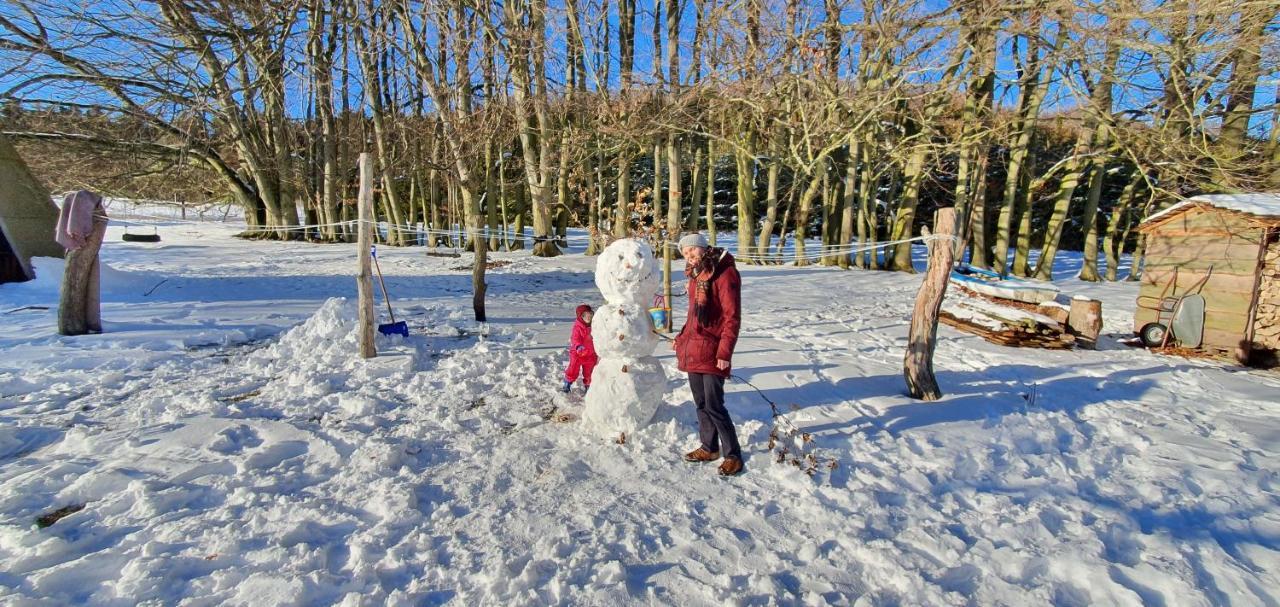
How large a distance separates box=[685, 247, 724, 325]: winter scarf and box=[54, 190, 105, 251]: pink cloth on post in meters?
6.93

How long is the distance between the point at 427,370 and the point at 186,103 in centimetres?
589

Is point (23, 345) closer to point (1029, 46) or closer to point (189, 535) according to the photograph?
point (189, 535)

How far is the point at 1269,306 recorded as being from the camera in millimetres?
7785

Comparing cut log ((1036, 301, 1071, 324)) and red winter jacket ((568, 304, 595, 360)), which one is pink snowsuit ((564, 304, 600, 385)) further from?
cut log ((1036, 301, 1071, 324))

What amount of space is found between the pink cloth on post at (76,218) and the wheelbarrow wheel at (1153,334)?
14918mm

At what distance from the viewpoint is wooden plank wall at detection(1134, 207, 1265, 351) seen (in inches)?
312

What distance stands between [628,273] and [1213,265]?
990 cm

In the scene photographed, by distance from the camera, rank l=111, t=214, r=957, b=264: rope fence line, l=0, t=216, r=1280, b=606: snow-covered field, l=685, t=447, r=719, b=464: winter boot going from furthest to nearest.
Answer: l=111, t=214, r=957, b=264: rope fence line → l=685, t=447, r=719, b=464: winter boot → l=0, t=216, r=1280, b=606: snow-covered field

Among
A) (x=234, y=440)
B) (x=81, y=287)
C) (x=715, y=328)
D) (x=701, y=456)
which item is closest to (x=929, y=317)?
(x=715, y=328)

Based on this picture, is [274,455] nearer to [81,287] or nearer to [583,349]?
[583,349]

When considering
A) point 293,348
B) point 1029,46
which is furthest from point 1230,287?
point 293,348

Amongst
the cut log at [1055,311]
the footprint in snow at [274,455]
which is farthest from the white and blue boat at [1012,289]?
the footprint in snow at [274,455]

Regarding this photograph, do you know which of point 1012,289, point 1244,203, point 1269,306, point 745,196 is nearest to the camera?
point 1269,306

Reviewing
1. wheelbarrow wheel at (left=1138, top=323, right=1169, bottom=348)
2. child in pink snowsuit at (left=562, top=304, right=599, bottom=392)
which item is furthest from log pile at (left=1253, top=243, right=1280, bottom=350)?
child in pink snowsuit at (left=562, top=304, right=599, bottom=392)
